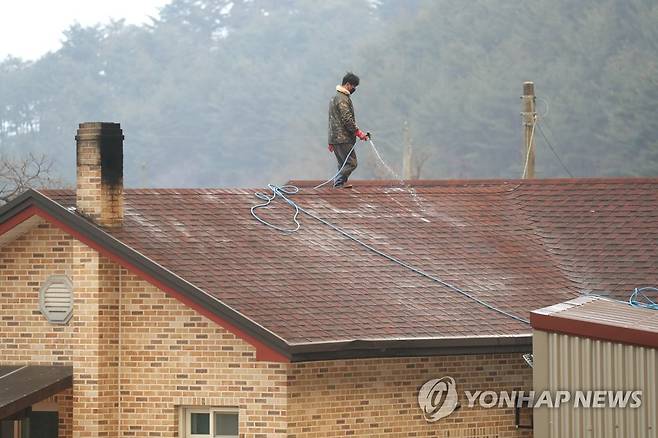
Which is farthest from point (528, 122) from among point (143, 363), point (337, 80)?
point (337, 80)

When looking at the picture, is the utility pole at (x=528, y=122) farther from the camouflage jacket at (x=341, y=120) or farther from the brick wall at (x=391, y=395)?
the brick wall at (x=391, y=395)

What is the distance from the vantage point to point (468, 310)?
19594 millimetres

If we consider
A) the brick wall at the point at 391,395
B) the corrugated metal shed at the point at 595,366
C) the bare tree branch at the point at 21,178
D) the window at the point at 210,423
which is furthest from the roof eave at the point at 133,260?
the bare tree branch at the point at 21,178

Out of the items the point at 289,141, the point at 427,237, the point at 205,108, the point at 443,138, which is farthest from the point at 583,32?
the point at 427,237

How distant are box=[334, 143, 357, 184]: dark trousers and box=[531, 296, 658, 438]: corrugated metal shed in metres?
6.16

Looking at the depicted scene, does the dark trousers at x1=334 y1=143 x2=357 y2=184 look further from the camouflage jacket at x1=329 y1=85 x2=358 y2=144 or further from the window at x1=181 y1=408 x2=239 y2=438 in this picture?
the window at x1=181 y1=408 x2=239 y2=438

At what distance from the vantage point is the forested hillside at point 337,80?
301 ft

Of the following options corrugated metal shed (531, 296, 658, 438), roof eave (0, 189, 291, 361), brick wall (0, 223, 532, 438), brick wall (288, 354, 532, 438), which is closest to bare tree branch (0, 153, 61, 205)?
brick wall (0, 223, 532, 438)

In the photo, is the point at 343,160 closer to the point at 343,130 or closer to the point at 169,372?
the point at 343,130

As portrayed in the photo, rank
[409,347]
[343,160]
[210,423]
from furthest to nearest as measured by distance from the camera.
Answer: [343,160]
[210,423]
[409,347]

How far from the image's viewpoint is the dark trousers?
2336 centimetres

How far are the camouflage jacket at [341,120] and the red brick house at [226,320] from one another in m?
2.91

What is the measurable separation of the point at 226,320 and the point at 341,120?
21.8 feet

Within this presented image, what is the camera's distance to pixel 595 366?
1700 cm
